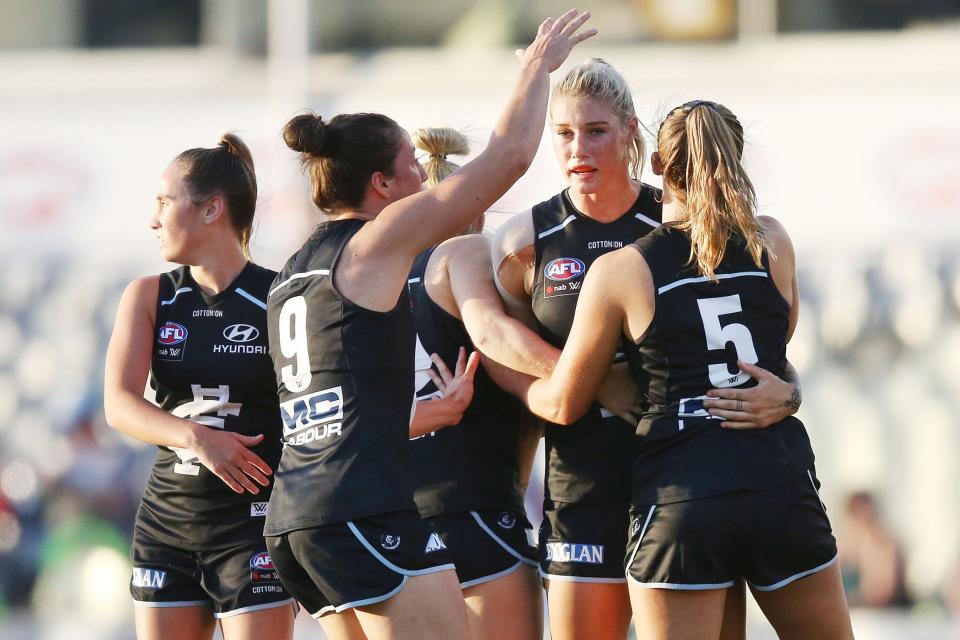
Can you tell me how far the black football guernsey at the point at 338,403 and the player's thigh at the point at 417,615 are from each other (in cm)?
20

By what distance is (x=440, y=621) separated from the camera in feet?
9.93

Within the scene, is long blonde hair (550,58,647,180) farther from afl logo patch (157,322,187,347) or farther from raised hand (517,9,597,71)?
afl logo patch (157,322,187,347)

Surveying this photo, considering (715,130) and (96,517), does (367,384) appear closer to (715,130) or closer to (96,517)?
(715,130)

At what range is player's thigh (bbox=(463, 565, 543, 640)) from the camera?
12.4 feet

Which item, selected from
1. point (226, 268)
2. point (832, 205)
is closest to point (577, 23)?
point (226, 268)

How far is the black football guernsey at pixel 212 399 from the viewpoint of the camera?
3877mm

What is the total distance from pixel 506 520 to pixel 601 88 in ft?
4.24

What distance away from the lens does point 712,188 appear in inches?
129

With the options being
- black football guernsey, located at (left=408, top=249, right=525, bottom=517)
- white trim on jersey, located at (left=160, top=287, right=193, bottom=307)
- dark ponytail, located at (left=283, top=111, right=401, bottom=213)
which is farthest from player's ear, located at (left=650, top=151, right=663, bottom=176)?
white trim on jersey, located at (left=160, top=287, right=193, bottom=307)

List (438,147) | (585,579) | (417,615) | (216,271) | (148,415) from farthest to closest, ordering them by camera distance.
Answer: (438,147) → (216,271) → (148,415) → (585,579) → (417,615)

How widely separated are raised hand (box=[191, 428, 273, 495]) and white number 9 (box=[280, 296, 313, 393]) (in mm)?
564

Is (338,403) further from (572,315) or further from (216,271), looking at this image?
(216,271)

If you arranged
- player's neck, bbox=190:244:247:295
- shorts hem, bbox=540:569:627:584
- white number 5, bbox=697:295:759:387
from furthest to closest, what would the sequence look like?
player's neck, bbox=190:244:247:295, shorts hem, bbox=540:569:627:584, white number 5, bbox=697:295:759:387

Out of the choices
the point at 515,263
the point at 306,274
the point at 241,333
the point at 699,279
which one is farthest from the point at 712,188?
the point at 241,333
